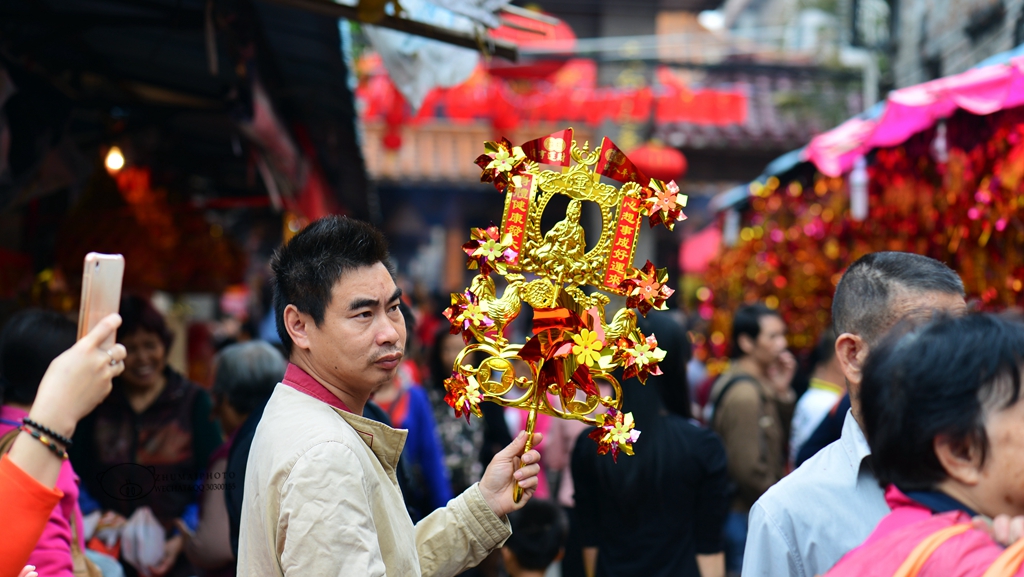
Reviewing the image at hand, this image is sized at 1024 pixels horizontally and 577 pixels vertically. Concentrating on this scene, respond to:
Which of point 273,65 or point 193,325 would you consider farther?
point 193,325

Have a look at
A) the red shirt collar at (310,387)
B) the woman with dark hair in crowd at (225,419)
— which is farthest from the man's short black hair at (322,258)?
the woman with dark hair in crowd at (225,419)

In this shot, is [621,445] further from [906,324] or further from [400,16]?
[400,16]

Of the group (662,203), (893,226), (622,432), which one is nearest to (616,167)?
(662,203)

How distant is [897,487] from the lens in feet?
4.75

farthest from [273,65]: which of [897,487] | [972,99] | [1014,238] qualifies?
[897,487]

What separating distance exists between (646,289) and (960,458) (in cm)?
96

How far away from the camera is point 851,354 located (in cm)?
203

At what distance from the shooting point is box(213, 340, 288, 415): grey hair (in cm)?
352

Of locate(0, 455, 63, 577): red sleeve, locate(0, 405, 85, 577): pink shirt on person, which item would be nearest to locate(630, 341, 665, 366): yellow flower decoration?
locate(0, 455, 63, 577): red sleeve

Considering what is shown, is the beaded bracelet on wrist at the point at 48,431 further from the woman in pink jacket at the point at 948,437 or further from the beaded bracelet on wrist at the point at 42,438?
the woman in pink jacket at the point at 948,437

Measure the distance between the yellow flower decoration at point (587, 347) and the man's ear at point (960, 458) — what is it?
940 millimetres

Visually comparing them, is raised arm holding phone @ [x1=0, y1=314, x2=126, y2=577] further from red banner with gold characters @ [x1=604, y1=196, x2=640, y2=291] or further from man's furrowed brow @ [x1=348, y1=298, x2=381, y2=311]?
red banner with gold characters @ [x1=604, y1=196, x2=640, y2=291]

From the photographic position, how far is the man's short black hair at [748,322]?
5172 millimetres

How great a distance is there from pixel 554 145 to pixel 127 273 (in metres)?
4.56
